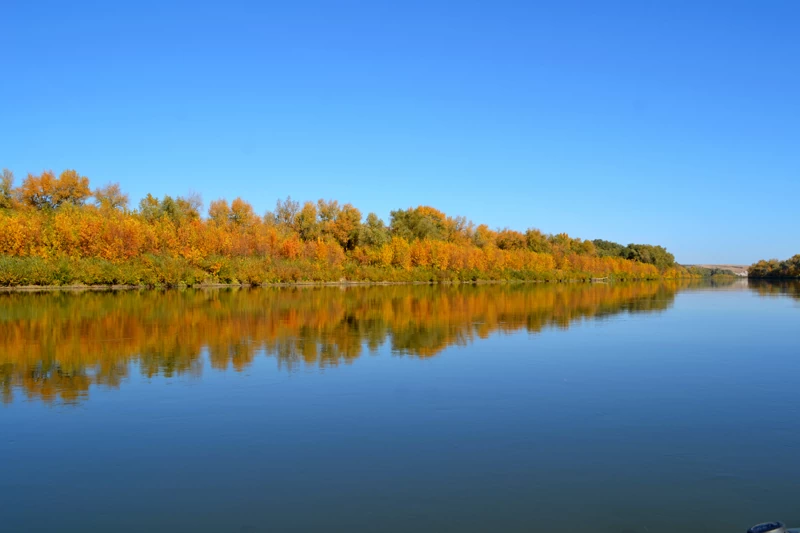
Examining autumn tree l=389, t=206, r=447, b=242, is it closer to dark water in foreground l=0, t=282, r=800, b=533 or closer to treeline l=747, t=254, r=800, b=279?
dark water in foreground l=0, t=282, r=800, b=533

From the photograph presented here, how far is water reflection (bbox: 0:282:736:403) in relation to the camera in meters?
12.8

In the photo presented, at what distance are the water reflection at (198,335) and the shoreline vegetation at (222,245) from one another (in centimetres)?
2016

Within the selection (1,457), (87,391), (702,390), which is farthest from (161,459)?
(702,390)

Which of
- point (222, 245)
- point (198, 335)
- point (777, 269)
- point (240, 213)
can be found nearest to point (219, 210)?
point (240, 213)

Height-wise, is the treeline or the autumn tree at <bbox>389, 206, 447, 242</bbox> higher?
the autumn tree at <bbox>389, 206, 447, 242</bbox>

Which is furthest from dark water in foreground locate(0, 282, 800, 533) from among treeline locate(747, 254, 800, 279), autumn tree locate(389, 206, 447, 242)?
treeline locate(747, 254, 800, 279)

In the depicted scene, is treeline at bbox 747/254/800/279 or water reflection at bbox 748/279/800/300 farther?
treeline at bbox 747/254/800/279

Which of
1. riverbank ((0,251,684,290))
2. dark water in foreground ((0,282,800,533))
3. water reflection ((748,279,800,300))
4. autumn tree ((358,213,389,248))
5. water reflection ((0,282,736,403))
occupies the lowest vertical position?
dark water in foreground ((0,282,800,533))

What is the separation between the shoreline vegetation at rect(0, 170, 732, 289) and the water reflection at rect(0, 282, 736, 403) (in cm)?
2016

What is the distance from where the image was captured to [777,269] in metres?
155

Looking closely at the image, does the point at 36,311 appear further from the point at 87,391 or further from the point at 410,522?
the point at 410,522

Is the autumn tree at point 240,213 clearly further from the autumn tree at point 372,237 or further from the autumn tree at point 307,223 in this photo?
the autumn tree at point 372,237

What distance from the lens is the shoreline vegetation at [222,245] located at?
49719 mm

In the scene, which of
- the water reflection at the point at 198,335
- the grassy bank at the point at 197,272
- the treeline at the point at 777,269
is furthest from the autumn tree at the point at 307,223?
the treeline at the point at 777,269
